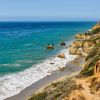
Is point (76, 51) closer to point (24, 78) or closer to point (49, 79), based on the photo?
point (49, 79)

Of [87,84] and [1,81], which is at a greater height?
[87,84]

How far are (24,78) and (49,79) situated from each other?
407 cm

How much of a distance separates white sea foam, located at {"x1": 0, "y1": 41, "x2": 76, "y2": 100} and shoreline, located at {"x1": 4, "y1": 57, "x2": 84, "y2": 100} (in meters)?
0.96

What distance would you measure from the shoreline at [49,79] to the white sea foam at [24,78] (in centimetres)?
96

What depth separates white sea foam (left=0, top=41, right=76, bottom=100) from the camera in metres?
37.1

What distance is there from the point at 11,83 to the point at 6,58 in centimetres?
2302

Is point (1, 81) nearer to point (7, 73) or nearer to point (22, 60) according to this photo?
point (7, 73)

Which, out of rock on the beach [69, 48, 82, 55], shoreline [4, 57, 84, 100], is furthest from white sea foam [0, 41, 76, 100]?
rock on the beach [69, 48, 82, 55]

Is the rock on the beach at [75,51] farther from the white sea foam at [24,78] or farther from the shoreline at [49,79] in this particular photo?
the white sea foam at [24,78]

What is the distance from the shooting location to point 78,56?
207ft

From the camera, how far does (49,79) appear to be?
4200cm

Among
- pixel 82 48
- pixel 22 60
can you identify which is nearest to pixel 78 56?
pixel 82 48

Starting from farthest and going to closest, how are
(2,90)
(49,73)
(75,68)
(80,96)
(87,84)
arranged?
(75,68), (49,73), (2,90), (87,84), (80,96)

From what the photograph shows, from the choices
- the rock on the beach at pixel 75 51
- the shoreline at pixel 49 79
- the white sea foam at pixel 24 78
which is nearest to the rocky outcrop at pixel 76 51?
the rock on the beach at pixel 75 51
